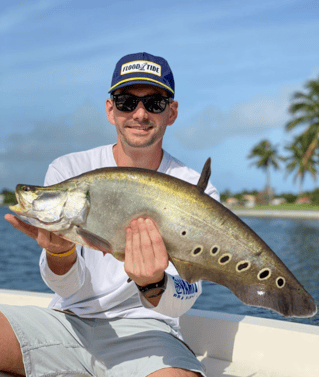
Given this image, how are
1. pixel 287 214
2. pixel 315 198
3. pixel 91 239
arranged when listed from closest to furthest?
pixel 91 239 < pixel 287 214 < pixel 315 198

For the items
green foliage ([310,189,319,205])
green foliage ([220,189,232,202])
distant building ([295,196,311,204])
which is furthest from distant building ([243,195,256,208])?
green foliage ([310,189,319,205])

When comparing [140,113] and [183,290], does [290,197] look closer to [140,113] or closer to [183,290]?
[140,113]

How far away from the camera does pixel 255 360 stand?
3.83 metres

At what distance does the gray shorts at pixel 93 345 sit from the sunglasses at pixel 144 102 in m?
1.53

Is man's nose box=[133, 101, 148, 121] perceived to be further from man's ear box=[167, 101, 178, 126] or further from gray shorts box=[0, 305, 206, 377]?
gray shorts box=[0, 305, 206, 377]

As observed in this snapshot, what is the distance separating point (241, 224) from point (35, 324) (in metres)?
1.60

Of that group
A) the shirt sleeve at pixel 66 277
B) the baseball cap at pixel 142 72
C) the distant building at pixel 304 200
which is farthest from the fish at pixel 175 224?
the distant building at pixel 304 200

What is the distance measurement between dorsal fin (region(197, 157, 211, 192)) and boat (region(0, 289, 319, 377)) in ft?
6.39

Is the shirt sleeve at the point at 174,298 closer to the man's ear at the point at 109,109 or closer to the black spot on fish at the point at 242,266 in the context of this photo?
the black spot on fish at the point at 242,266

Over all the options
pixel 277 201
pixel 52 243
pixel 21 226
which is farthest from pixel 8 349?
pixel 277 201

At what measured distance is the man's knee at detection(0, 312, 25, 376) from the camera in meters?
2.83

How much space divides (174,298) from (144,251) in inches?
20.4

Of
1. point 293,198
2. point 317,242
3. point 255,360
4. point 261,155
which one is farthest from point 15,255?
point 261,155

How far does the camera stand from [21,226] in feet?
7.72
